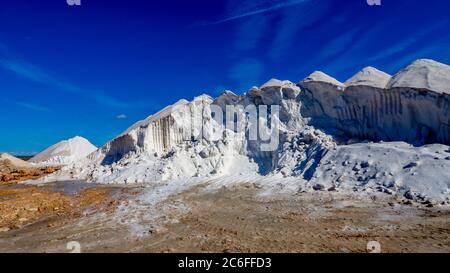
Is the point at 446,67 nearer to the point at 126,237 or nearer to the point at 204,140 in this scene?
the point at 204,140

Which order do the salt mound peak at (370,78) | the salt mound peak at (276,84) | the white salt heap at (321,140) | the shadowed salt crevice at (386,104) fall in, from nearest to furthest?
1. the white salt heap at (321,140)
2. the shadowed salt crevice at (386,104)
3. the salt mound peak at (370,78)
4. the salt mound peak at (276,84)

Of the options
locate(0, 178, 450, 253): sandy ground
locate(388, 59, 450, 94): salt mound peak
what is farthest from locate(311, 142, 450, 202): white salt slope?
locate(388, 59, 450, 94): salt mound peak

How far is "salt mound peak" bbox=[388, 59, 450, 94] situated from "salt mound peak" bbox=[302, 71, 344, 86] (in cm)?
291

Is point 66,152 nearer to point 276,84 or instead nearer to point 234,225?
point 276,84

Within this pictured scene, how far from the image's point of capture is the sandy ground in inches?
271

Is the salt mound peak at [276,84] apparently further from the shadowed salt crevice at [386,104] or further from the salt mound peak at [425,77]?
the salt mound peak at [425,77]

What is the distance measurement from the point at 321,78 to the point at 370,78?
104 inches

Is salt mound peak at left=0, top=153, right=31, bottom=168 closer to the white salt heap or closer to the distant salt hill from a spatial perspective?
the distant salt hill

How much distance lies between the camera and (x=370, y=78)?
659 inches

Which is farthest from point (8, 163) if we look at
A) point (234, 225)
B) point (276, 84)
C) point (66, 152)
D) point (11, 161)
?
point (234, 225)

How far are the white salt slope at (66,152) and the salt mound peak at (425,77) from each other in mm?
39535

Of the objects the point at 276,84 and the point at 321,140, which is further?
the point at 276,84

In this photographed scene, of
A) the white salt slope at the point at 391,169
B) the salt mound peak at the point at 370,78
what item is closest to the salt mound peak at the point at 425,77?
the salt mound peak at the point at 370,78

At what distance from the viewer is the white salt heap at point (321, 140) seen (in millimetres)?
11773
